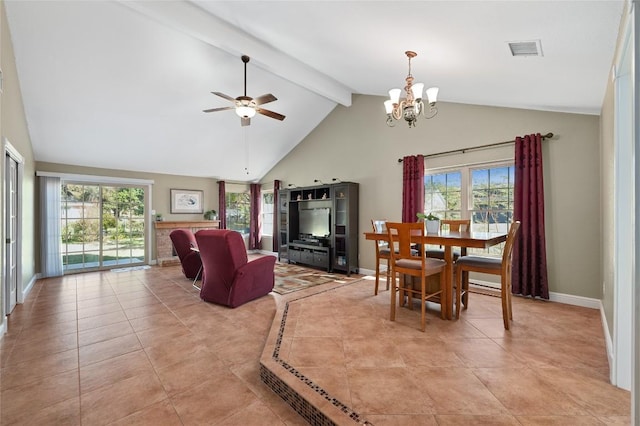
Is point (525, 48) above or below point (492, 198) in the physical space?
above

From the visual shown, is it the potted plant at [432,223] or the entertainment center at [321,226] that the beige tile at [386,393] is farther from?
the entertainment center at [321,226]

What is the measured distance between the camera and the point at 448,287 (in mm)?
3002

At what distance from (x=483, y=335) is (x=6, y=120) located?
5.57 meters

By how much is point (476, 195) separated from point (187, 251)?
197 inches

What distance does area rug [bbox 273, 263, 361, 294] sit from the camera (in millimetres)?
4586

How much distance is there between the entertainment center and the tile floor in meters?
2.14

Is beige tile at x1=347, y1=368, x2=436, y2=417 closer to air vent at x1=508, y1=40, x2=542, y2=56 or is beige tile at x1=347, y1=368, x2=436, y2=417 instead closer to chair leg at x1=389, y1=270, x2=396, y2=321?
chair leg at x1=389, y1=270, x2=396, y2=321

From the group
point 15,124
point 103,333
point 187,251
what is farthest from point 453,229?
point 15,124

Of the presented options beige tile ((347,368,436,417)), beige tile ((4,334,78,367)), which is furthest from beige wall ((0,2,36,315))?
beige tile ((347,368,436,417))

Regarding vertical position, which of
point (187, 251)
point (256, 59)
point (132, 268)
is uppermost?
point (256, 59)

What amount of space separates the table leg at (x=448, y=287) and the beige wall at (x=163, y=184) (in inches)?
265

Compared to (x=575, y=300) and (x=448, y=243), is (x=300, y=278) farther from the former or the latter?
(x=575, y=300)

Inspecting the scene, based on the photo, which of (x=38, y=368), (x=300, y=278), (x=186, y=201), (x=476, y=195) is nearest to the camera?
(x=38, y=368)

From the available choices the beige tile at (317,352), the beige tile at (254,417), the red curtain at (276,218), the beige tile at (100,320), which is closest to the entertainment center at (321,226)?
the red curtain at (276,218)
